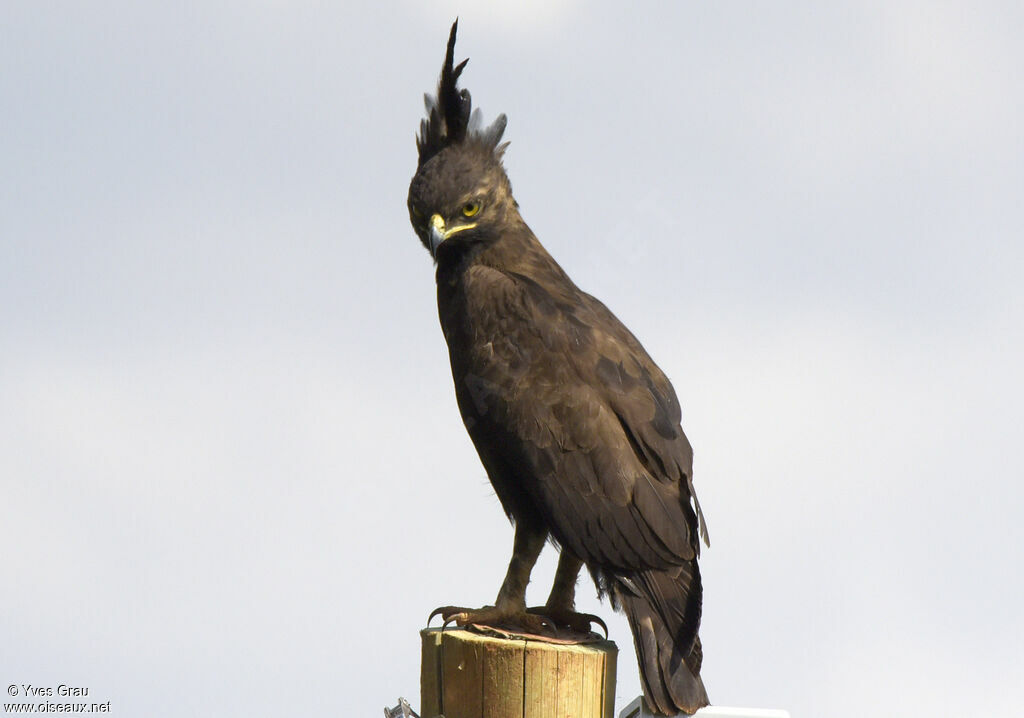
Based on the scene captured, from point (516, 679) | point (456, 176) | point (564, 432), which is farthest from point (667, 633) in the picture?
point (456, 176)

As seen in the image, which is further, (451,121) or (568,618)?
(451,121)

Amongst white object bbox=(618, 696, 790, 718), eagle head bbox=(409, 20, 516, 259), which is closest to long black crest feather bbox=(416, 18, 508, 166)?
eagle head bbox=(409, 20, 516, 259)

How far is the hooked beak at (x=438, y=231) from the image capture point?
5.53 m

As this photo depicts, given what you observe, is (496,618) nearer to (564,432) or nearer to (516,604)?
(516,604)

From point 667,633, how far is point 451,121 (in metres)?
2.88

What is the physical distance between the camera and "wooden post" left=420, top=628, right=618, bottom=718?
4.39 metres

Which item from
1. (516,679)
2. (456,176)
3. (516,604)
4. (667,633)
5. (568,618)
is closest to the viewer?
(516,679)

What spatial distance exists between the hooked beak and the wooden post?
1.93 m

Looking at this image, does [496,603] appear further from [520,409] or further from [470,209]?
[470,209]

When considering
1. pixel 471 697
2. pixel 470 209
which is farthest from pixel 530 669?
pixel 470 209

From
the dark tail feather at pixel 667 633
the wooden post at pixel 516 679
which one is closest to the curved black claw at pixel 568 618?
the dark tail feather at pixel 667 633

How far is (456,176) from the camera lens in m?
5.64

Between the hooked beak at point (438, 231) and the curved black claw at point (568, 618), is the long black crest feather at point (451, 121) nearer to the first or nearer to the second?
the hooked beak at point (438, 231)

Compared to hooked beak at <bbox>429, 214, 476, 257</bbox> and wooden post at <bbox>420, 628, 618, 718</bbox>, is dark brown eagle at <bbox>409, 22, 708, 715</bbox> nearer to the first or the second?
hooked beak at <bbox>429, 214, 476, 257</bbox>
